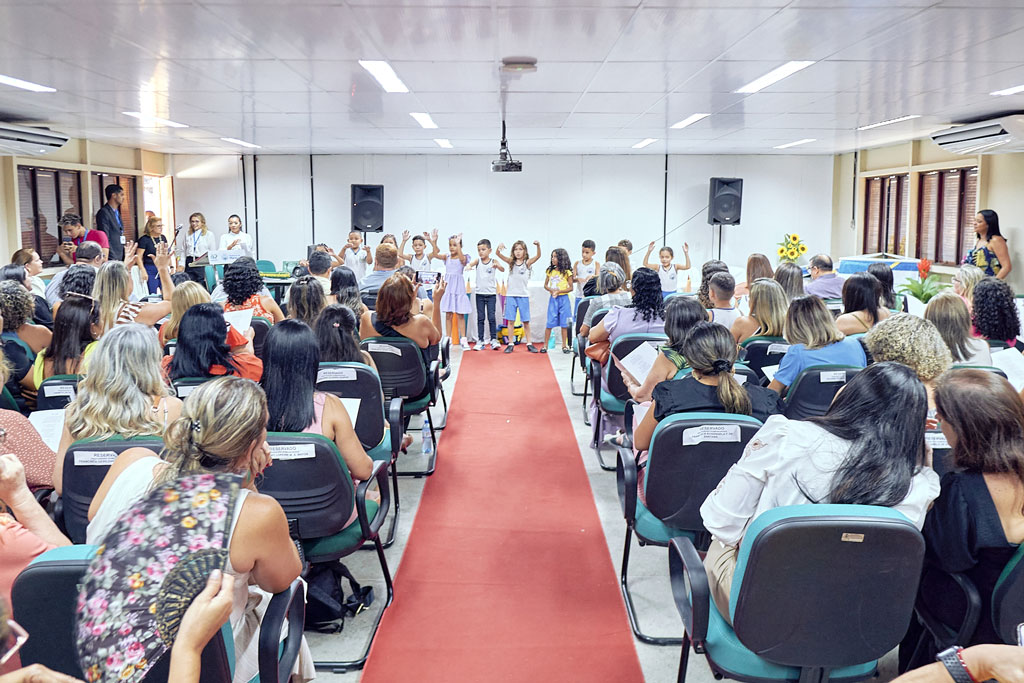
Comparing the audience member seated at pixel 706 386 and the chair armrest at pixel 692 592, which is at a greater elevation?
the audience member seated at pixel 706 386

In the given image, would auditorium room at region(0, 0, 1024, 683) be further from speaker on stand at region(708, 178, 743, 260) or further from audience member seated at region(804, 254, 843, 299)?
speaker on stand at region(708, 178, 743, 260)

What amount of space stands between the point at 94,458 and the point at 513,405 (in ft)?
14.5

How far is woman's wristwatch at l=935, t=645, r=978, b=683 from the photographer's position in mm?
1405

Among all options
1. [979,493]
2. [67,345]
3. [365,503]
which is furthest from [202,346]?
[979,493]

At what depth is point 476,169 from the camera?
13.5 m

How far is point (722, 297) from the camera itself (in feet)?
16.8

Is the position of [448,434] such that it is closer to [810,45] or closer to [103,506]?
[810,45]

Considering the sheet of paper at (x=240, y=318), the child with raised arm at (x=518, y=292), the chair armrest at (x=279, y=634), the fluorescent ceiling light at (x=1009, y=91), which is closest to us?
the chair armrest at (x=279, y=634)

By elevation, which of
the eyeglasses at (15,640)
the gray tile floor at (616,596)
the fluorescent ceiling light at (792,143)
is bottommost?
the gray tile floor at (616,596)

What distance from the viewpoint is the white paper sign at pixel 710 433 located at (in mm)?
2607

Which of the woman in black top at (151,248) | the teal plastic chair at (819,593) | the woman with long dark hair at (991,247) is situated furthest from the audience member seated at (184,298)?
the woman with long dark hair at (991,247)

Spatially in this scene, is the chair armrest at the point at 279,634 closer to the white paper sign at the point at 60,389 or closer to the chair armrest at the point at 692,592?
the chair armrest at the point at 692,592

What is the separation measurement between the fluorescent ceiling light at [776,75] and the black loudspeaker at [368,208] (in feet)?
25.2

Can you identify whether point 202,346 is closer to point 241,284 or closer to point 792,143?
point 241,284
